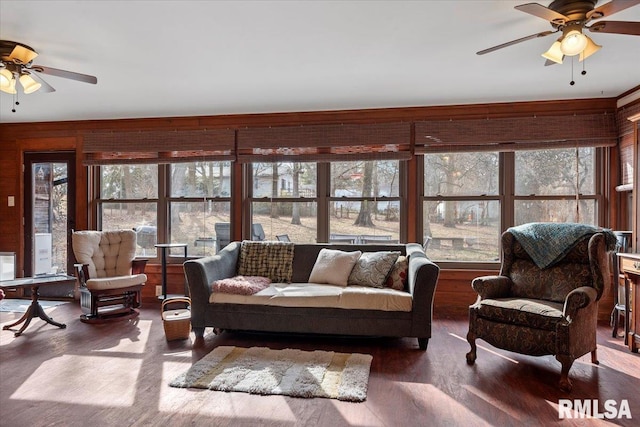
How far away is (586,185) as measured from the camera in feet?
15.7

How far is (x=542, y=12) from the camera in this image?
2.38 meters

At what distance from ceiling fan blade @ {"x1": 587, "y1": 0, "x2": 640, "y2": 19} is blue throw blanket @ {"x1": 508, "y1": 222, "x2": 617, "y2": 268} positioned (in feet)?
5.36

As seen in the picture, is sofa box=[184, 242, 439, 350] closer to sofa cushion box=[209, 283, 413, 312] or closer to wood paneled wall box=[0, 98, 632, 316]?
sofa cushion box=[209, 283, 413, 312]

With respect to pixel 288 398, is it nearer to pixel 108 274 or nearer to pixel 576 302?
pixel 576 302

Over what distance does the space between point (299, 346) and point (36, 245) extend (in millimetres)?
4324

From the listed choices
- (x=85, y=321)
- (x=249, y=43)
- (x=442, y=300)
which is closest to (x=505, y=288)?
(x=442, y=300)

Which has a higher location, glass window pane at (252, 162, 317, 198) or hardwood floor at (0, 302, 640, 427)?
glass window pane at (252, 162, 317, 198)

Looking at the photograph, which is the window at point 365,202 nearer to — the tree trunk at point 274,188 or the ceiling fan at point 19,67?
the tree trunk at point 274,188

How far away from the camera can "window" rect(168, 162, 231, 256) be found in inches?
218

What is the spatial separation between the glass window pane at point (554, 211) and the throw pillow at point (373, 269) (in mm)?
1767

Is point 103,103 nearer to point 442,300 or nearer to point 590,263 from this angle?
point 442,300

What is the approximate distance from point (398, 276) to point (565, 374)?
1.56 metres

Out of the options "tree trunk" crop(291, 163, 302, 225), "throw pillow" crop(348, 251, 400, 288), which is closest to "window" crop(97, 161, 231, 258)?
"tree trunk" crop(291, 163, 302, 225)

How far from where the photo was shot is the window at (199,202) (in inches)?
218
